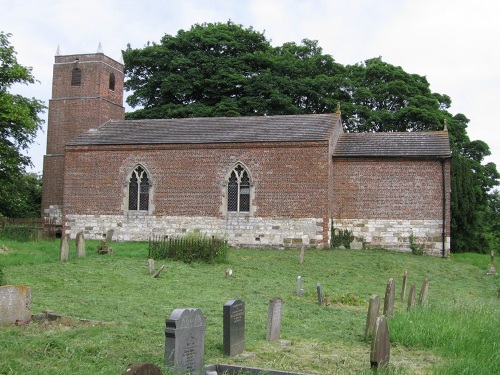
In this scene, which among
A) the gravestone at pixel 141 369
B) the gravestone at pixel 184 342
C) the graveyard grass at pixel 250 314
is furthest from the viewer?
the graveyard grass at pixel 250 314

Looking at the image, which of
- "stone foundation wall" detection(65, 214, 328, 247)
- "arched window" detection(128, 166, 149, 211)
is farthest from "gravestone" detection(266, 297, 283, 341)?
"arched window" detection(128, 166, 149, 211)

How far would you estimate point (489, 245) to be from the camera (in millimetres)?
35250

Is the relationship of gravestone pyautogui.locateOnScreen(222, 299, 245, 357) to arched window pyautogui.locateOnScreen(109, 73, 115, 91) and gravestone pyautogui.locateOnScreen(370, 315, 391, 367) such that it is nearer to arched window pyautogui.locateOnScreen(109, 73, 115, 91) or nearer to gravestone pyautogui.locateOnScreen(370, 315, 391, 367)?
gravestone pyautogui.locateOnScreen(370, 315, 391, 367)

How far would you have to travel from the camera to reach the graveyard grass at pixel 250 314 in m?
8.67

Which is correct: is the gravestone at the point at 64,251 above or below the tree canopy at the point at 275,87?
below

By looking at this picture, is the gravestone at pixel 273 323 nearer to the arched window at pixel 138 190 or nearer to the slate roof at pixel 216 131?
the slate roof at pixel 216 131

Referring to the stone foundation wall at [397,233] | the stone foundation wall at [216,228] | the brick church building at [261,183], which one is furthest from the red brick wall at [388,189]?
the stone foundation wall at [216,228]

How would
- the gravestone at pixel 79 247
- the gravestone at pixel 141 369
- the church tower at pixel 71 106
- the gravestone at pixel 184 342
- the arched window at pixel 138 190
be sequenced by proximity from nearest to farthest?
the gravestone at pixel 141 369, the gravestone at pixel 184 342, the gravestone at pixel 79 247, the arched window at pixel 138 190, the church tower at pixel 71 106

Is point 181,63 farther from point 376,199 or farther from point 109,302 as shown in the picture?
point 109,302

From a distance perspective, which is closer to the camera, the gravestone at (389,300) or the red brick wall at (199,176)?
the gravestone at (389,300)

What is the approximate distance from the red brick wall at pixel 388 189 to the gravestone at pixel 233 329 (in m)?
18.5

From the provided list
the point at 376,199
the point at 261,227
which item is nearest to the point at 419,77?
the point at 376,199

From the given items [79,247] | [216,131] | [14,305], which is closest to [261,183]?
[216,131]

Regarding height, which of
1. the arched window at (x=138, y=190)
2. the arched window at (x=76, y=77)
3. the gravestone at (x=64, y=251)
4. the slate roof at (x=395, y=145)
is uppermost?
the arched window at (x=76, y=77)
